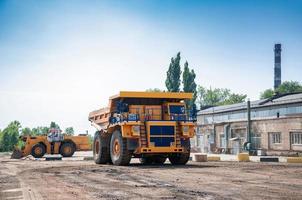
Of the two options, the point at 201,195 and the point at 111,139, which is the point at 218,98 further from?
the point at 201,195

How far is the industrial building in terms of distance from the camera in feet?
119

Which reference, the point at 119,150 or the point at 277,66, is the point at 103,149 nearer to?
the point at 119,150

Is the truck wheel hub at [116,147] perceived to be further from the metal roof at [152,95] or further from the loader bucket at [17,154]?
the loader bucket at [17,154]

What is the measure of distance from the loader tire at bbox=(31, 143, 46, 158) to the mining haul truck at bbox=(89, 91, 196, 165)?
39.4 ft

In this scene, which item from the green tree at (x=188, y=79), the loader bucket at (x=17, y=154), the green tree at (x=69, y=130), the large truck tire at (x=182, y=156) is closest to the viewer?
the large truck tire at (x=182, y=156)

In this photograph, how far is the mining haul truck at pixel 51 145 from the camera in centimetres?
3034

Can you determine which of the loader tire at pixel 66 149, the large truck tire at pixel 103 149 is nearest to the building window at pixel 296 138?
the loader tire at pixel 66 149

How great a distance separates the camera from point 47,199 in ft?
25.1

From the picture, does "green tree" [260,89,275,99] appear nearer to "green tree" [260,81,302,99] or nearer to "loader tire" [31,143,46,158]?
"green tree" [260,81,302,99]

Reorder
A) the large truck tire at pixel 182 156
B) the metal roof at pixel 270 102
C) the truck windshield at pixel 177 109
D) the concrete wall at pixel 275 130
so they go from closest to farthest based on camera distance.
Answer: the large truck tire at pixel 182 156, the truck windshield at pixel 177 109, the concrete wall at pixel 275 130, the metal roof at pixel 270 102

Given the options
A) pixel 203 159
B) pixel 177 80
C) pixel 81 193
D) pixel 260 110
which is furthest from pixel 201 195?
pixel 177 80

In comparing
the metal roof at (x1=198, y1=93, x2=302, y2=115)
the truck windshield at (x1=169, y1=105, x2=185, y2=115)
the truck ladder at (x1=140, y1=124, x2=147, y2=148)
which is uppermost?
the metal roof at (x1=198, y1=93, x2=302, y2=115)

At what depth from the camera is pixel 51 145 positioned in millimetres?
31516

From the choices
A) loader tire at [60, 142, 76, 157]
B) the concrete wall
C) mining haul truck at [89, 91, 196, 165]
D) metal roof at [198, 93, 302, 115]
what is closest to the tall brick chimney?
metal roof at [198, 93, 302, 115]
